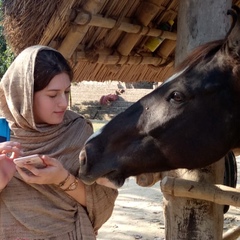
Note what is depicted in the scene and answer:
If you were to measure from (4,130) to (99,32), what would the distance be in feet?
4.76

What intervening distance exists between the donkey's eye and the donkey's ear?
23 cm

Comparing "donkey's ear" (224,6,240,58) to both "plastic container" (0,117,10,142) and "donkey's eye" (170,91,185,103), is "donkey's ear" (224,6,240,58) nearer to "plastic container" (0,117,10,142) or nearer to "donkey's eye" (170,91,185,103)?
"donkey's eye" (170,91,185,103)

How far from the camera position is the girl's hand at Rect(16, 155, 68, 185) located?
4.63 ft

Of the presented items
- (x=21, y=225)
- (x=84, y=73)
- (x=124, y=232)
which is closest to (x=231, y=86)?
(x=21, y=225)

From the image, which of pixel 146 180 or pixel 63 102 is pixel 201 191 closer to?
pixel 146 180

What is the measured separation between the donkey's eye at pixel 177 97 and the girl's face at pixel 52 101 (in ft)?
1.34

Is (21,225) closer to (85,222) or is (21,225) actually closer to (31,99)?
(85,222)

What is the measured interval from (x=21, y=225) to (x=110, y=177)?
1.21 feet

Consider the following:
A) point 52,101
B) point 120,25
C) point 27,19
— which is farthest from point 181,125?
point 120,25

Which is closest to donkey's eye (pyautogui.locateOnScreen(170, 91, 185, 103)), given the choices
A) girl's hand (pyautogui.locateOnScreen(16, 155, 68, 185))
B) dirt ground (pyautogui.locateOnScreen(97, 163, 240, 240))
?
girl's hand (pyautogui.locateOnScreen(16, 155, 68, 185))

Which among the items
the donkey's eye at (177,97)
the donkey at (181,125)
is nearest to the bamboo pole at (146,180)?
the donkey at (181,125)

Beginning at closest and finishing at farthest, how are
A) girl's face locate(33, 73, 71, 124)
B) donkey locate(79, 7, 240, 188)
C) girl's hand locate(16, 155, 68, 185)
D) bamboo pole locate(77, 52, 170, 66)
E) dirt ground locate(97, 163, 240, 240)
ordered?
girl's hand locate(16, 155, 68, 185) → girl's face locate(33, 73, 71, 124) → donkey locate(79, 7, 240, 188) → bamboo pole locate(77, 52, 170, 66) → dirt ground locate(97, 163, 240, 240)

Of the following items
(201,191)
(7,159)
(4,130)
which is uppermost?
(4,130)

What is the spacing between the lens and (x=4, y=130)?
159 cm
